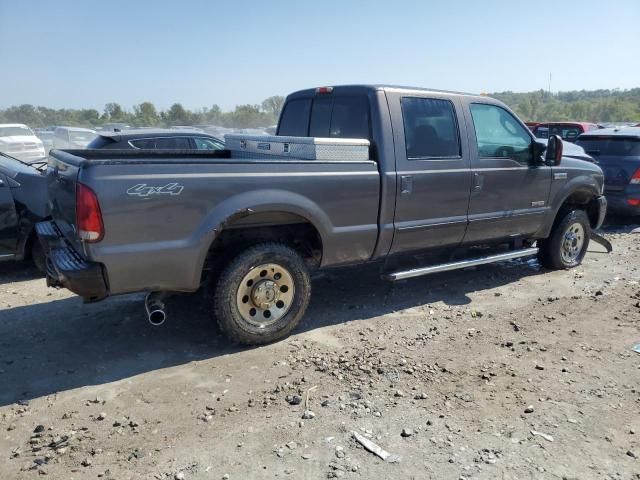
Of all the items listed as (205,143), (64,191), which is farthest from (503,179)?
(205,143)

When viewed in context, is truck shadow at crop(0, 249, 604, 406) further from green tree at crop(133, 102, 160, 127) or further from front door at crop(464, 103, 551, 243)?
green tree at crop(133, 102, 160, 127)

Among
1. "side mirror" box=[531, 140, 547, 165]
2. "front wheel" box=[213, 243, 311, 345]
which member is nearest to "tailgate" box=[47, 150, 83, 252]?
"front wheel" box=[213, 243, 311, 345]

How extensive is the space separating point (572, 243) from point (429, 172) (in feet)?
9.35

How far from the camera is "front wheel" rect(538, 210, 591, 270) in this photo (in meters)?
6.36

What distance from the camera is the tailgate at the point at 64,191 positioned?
361 centimetres

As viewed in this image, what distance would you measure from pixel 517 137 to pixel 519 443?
3611mm

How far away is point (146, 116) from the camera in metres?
39.4

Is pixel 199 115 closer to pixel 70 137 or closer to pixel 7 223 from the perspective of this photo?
pixel 70 137

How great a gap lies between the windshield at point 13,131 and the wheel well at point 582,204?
56.2 feet

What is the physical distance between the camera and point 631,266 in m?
6.80

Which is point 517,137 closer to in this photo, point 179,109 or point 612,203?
point 612,203

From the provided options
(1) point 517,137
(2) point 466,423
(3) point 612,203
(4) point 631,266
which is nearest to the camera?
(2) point 466,423

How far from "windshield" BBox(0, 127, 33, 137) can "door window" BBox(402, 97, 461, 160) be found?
16.6m

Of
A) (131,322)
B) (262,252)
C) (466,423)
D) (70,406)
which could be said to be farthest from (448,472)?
(131,322)
